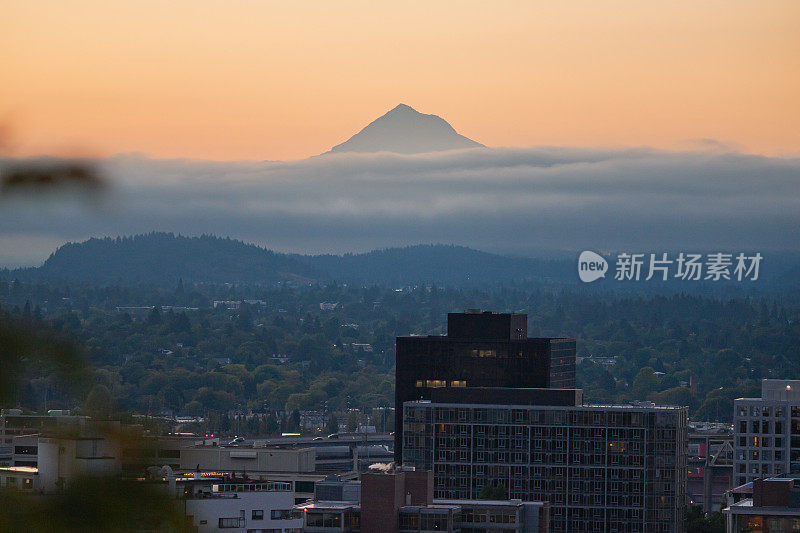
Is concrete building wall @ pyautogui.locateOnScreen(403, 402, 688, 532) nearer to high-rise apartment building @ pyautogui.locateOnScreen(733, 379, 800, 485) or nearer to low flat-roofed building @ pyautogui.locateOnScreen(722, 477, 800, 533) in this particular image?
high-rise apartment building @ pyautogui.locateOnScreen(733, 379, 800, 485)

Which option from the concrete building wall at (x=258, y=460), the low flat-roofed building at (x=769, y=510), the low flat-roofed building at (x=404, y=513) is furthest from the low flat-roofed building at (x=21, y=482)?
the concrete building wall at (x=258, y=460)

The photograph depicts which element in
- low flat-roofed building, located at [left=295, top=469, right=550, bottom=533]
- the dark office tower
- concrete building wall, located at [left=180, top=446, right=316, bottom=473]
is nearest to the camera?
low flat-roofed building, located at [left=295, top=469, right=550, bottom=533]

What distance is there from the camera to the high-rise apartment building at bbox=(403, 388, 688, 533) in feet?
445

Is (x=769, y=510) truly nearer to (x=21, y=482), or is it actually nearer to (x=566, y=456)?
(x=566, y=456)

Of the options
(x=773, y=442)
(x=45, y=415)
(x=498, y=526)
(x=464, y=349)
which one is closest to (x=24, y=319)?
(x=45, y=415)

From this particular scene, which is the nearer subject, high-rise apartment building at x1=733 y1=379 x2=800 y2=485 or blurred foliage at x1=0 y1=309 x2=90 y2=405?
blurred foliage at x1=0 y1=309 x2=90 y2=405

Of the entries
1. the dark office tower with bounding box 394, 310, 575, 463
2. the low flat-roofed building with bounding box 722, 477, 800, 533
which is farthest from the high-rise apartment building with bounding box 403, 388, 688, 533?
the low flat-roofed building with bounding box 722, 477, 800, 533

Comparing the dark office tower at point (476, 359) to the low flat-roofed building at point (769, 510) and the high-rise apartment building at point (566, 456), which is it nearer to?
the high-rise apartment building at point (566, 456)

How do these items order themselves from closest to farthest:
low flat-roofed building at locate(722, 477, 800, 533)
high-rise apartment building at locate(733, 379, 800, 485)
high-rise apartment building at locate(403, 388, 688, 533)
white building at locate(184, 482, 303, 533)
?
1. white building at locate(184, 482, 303, 533)
2. low flat-roofed building at locate(722, 477, 800, 533)
3. high-rise apartment building at locate(403, 388, 688, 533)
4. high-rise apartment building at locate(733, 379, 800, 485)

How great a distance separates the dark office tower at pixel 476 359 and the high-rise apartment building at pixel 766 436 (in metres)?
20.9

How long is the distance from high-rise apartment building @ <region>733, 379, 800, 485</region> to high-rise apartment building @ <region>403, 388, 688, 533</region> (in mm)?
12564

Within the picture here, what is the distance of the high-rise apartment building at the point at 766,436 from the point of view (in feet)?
492

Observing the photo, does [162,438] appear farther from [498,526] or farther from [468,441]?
[468,441]

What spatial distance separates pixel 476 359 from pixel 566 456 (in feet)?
103
